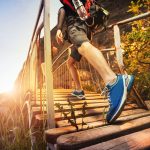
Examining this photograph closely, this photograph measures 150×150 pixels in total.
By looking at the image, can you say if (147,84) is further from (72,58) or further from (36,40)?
(36,40)

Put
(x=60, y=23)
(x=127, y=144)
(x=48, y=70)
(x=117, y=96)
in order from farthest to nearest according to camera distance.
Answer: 1. (x=60, y=23)
2. (x=48, y=70)
3. (x=117, y=96)
4. (x=127, y=144)

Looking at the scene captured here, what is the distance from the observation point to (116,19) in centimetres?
1165

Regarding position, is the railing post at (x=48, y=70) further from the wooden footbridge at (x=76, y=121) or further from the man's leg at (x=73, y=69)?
the man's leg at (x=73, y=69)

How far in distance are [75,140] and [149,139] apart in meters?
0.53

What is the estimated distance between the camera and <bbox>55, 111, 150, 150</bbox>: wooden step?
A: 1.68 meters

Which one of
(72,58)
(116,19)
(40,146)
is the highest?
(116,19)

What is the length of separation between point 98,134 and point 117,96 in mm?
443

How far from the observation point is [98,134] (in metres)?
1.85

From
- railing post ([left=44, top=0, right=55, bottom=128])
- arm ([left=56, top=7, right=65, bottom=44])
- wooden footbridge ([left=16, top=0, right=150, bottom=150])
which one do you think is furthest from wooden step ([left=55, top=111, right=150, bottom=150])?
arm ([left=56, top=7, right=65, bottom=44])

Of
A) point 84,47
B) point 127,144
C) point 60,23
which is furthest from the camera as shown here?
point 60,23

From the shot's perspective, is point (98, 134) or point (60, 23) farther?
point (60, 23)

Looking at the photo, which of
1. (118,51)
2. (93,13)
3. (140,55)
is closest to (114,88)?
(118,51)

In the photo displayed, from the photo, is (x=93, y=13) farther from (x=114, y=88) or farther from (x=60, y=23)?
(x=114, y=88)

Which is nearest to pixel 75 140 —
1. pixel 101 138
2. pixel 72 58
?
pixel 101 138
